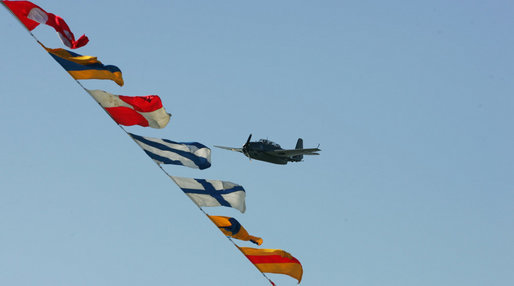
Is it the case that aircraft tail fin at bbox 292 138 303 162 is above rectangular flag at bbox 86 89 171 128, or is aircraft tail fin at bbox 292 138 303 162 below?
above

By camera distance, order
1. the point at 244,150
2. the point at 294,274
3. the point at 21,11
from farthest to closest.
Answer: the point at 244,150 < the point at 294,274 < the point at 21,11

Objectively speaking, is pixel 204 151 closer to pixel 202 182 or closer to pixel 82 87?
pixel 202 182

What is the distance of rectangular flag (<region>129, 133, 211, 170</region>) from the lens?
123ft

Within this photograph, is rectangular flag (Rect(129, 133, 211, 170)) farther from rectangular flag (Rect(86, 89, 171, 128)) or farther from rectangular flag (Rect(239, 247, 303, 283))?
rectangular flag (Rect(239, 247, 303, 283))

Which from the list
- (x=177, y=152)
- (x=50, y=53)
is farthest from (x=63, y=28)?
(x=177, y=152)

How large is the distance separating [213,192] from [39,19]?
1168 cm

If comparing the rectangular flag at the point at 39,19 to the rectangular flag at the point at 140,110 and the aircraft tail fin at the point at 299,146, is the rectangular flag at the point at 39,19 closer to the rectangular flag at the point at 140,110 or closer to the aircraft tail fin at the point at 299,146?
the rectangular flag at the point at 140,110

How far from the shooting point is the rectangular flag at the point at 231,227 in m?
38.7

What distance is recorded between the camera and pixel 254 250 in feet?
133

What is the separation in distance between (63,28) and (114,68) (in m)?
2.98

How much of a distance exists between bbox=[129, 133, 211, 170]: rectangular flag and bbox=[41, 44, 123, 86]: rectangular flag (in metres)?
3.02

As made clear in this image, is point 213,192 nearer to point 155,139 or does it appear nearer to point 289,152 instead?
point 155,139

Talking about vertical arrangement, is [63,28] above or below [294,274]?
above

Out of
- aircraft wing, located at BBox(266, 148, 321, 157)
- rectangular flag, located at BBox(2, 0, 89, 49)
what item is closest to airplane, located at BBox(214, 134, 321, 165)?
aircraft wing, located at BBox(266, 148, 321, 157)
